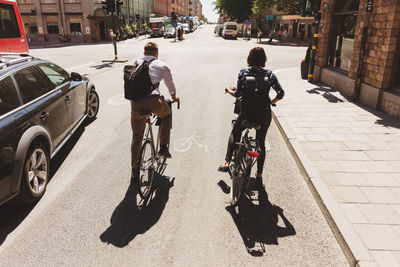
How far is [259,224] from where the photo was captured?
362cm

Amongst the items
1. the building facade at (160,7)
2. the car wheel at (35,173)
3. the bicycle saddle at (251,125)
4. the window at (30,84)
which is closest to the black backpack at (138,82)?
the bicycle saddle at (251,125)

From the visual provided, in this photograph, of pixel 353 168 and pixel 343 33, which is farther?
pixel 343 33

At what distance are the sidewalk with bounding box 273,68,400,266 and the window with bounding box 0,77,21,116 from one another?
4.06m

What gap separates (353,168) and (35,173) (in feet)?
15.1

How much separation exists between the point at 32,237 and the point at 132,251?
1139mm

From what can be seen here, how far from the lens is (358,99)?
30.1 feet

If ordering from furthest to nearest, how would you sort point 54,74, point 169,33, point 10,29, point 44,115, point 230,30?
point 169,33 → point 230,30 → point 10,29 → point 54,74 → point 44,115

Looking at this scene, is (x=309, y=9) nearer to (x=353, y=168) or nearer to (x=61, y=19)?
(x=353, y=168)

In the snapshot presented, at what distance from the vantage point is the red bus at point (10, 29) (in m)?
11.5

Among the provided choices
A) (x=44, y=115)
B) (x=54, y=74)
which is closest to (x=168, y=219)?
(x=44, y=115)

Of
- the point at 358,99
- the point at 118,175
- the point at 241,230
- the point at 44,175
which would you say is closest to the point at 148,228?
the point at 241,230

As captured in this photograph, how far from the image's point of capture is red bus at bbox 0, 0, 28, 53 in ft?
37.7

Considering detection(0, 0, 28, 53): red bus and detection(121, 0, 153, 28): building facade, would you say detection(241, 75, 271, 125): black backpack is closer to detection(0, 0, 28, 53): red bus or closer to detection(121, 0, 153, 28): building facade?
detection(0, 0, 28, 53): red bus

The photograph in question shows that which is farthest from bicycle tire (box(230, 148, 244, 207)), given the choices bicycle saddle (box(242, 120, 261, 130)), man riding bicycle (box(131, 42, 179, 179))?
man riding bicycle (box(131, 42, 179, 179))
